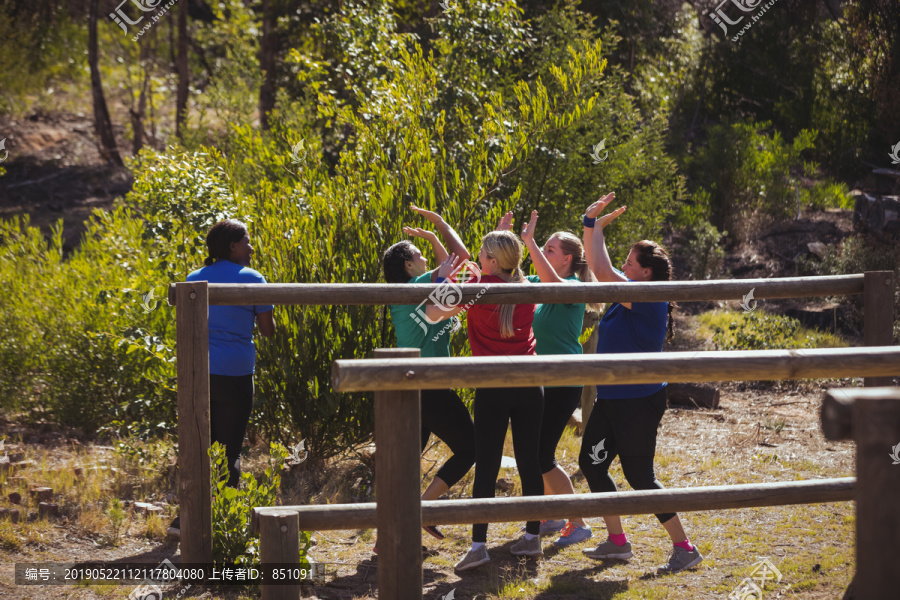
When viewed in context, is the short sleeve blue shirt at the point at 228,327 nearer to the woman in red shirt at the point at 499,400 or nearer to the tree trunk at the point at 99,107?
the woman in red shirt at the point at 499,400

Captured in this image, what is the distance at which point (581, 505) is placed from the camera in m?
2.99

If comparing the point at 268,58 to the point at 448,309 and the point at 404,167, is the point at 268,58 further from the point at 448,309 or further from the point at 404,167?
the point at 448,309

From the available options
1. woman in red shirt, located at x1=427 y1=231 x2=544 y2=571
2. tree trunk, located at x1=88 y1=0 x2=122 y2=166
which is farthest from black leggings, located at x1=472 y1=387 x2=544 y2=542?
tree trunk, located at x1=88 y1=0 x2=122 y2=166

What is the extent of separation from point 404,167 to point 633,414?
8.81ft

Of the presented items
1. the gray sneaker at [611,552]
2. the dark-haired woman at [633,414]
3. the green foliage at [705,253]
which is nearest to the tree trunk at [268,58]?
the green foliage at [705,253]

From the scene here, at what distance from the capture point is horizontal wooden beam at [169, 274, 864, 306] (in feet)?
11.6

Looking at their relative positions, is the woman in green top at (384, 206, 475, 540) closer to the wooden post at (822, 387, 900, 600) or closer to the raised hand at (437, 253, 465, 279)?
the raised hand at (437, 253, 465, 279)

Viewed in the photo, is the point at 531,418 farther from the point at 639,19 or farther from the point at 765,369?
the point at 639,19

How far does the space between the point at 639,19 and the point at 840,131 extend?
4.17 meters

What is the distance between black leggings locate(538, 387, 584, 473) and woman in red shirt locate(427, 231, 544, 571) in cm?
25

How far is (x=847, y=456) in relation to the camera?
256 inches

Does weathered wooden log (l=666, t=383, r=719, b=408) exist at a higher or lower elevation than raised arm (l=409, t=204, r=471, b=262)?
lower

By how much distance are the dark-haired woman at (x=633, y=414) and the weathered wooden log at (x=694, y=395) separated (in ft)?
14.2

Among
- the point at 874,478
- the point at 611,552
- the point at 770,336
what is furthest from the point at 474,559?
the point at 770,336
